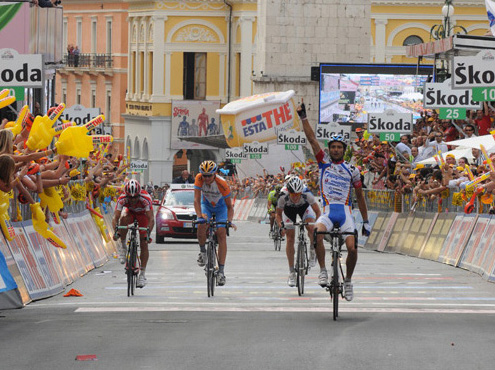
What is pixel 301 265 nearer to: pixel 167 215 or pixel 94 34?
pixel 167 215

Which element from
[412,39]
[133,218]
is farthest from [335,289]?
[412,39]

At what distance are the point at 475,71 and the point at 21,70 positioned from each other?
8.00 metres

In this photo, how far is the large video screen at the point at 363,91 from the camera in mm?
62562

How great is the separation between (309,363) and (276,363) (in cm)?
27

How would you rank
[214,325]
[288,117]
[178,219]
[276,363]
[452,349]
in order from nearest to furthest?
[276,363] → [452,349] → [214,325] → [178,219] → [288,117]

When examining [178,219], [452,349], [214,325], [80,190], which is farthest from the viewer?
[178,219]

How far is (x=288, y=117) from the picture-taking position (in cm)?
6756

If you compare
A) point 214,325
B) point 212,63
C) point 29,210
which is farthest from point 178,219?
point 212,63

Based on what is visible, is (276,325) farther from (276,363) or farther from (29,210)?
(29,210)

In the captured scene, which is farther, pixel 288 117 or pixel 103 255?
pixel 288 117

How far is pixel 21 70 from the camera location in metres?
24.6

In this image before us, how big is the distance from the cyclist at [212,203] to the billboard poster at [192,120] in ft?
244

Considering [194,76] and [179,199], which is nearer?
[179,199]

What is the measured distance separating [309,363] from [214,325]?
9.48 ft
